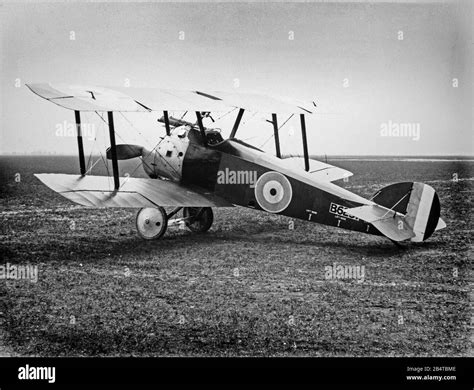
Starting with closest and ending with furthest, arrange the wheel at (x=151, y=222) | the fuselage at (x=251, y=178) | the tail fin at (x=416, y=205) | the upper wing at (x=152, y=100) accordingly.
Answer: the upper wing at (x=152, y=100)
the tail fin at (x=416, y=205)
the fuselage at (x=251, y=178)
the wheel at (x=151, y=222)

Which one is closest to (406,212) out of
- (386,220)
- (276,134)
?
(386,220)

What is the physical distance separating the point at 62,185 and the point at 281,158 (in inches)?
120

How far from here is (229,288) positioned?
5.75 m

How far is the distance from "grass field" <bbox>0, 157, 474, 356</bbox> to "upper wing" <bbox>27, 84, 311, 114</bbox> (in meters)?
0.91

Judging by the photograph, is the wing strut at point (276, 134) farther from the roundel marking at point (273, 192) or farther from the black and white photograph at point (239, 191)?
the roundel marking at point (273, 192)

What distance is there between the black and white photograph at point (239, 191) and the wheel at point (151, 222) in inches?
1.1

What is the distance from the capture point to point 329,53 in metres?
6.38

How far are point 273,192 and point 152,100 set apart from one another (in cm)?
202

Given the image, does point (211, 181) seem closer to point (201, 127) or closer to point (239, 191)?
point (239, 191)

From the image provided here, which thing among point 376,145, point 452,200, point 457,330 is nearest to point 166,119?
point 376,145

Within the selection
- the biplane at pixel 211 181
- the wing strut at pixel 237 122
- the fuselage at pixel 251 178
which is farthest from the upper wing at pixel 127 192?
the wing strut at pixel 237 122

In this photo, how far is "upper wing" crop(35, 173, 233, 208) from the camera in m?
6.92

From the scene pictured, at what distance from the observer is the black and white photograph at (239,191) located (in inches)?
197

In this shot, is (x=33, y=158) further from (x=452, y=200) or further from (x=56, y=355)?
(x=452, y=200)
